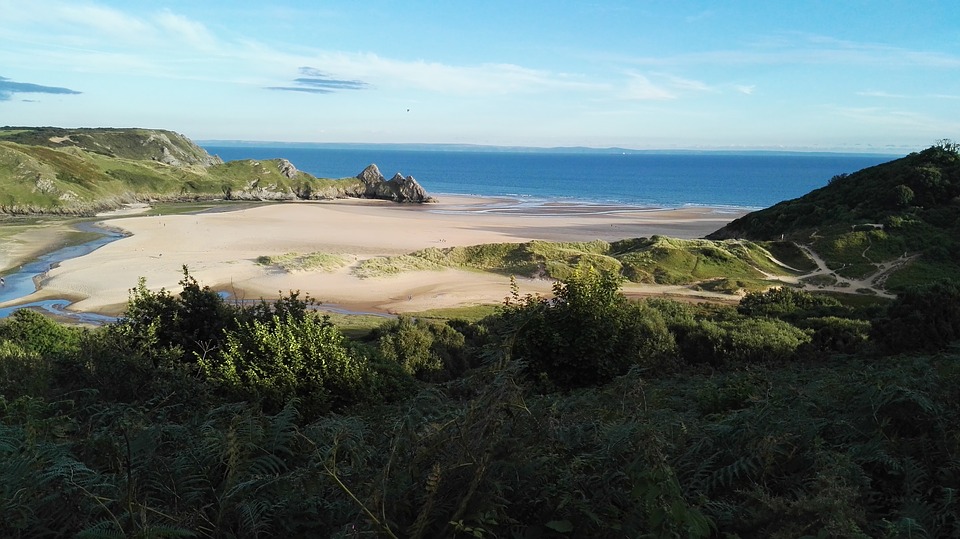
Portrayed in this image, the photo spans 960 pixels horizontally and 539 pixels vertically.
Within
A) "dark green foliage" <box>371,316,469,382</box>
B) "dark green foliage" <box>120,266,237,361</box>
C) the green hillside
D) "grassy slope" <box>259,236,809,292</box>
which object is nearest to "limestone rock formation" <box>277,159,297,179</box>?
"grassy slope" <box>259,236,809,292</box>

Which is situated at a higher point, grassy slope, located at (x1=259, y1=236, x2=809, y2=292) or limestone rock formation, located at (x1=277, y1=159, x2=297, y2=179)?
limestone rock formation, located at (x1=277, y1=159, x2=297, y2=179)

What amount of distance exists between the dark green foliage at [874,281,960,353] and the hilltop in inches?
3344

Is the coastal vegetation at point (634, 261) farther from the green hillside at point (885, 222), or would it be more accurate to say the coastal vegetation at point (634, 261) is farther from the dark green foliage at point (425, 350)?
the dark green foliage at point (425, 350)

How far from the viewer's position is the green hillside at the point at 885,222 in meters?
32.0

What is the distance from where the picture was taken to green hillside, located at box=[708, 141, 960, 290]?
3200 cm

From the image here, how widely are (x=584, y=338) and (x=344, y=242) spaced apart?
43374 mm

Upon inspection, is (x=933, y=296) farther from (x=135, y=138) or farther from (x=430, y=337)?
(x=135, y=138)

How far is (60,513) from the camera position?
308 centimetres

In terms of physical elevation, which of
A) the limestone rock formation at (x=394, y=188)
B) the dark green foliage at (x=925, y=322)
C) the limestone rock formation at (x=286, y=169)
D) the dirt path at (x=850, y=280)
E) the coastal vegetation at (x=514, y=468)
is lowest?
the dirt path at (x=850, y=280)

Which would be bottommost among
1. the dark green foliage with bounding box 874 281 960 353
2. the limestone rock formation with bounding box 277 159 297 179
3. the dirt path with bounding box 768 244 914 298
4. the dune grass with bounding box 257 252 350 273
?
the dune grass with bounding box 257 252 350 273

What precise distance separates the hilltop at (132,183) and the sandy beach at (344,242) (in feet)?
29.5

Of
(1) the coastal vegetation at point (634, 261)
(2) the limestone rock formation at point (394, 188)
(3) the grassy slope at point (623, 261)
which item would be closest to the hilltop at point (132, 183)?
(2) the limestone rock formation at point (394, 188)

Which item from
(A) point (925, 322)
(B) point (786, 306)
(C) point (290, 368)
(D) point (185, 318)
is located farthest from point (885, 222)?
(D) point (185, 318)

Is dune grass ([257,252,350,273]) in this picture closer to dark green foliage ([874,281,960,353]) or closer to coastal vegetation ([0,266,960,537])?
coastal vegetation ([0,266,960,537])
